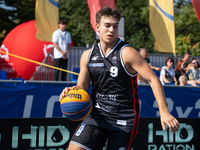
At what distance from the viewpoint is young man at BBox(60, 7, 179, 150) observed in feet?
11.6

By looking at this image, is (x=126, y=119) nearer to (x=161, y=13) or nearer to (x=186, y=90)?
(x=186, y=90)

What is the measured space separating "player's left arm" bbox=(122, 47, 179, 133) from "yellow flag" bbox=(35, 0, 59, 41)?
688 centimetres

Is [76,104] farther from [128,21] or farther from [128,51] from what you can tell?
[128,21]

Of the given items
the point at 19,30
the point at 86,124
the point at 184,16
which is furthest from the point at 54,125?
the point at 184,16

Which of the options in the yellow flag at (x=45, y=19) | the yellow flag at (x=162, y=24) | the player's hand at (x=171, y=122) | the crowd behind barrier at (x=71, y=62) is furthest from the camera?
the yellow flag at (x=162, y=24)

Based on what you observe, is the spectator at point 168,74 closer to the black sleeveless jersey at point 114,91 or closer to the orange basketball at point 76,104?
the black sleeveless jersey at point 114,91

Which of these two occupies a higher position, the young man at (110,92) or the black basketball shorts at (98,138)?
the young man at (110,92)

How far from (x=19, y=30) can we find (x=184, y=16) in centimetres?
1585

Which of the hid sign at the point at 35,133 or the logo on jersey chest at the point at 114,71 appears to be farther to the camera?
the hid sign at the point at 35,133

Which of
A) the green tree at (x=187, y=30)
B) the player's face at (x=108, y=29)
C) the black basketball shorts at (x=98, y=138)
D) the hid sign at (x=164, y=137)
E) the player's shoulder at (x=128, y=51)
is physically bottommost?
the hid sign at (x=164, y=137)

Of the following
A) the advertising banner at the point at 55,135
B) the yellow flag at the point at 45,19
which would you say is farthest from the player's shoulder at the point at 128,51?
the yellow flag at the point at 45,19

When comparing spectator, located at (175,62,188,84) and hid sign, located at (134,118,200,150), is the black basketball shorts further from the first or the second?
spectator, located at (175,62,188,84)

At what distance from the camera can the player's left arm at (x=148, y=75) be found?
10.2ft

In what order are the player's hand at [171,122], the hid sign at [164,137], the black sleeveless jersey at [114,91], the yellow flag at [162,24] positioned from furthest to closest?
the yellow flag at [162,24]
the hid sign at [164,137]
the black sleeveless jersey at [114,91]
the player's hand at [171,122]
